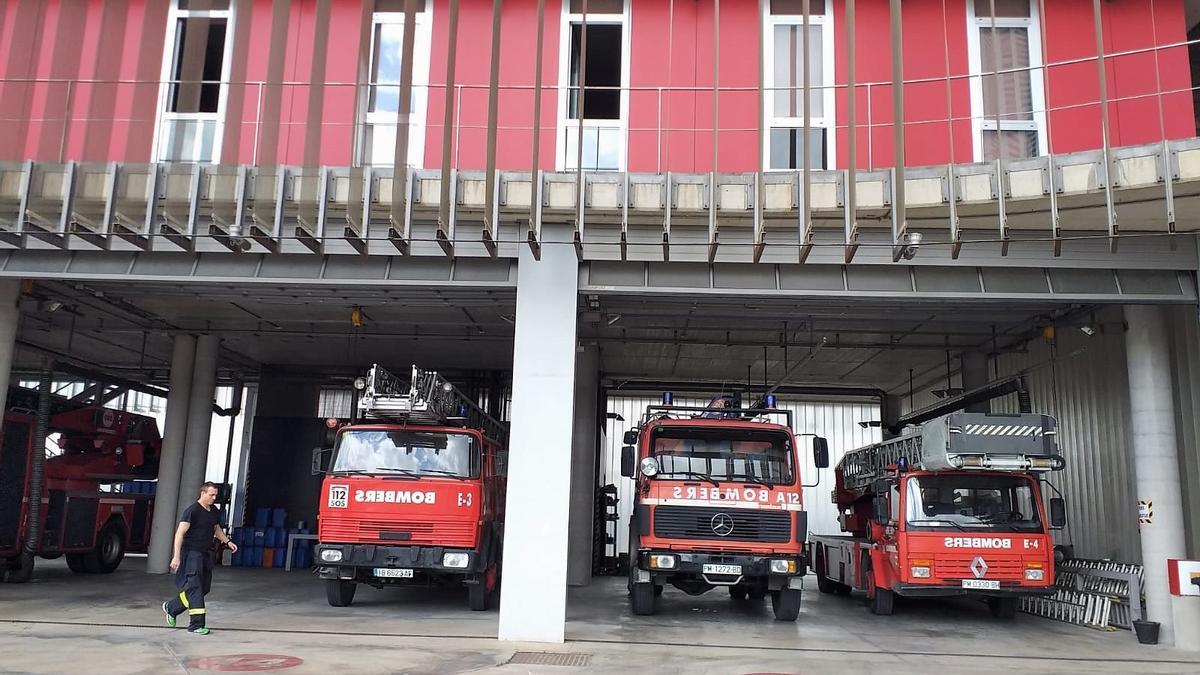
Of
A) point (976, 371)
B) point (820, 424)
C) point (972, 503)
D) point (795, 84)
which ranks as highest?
point (795, 84)

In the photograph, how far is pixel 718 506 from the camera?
448 inches

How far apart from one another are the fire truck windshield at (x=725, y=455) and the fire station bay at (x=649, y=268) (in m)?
0.04

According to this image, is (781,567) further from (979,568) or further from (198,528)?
(198,528)

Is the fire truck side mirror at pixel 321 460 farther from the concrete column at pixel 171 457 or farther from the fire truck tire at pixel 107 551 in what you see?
the fire truck tire at pixel 107 551

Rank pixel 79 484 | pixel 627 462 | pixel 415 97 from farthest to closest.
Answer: pixel 79 484
pixel 415 97
pixel 627 462

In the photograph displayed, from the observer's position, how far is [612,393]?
75.3 feet

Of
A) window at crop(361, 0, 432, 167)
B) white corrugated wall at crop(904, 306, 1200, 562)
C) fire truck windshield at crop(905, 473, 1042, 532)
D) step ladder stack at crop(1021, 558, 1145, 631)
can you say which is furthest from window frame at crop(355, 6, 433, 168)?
step ladder stack at crop(1021, 558, 1145, 631)

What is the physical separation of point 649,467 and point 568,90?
521 cm

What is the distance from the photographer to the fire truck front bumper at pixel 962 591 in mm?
11672

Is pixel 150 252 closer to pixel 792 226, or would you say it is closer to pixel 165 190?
pixel 165 190

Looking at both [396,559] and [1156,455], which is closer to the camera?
[1156,455]

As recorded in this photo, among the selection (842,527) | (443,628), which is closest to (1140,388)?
(842,527)

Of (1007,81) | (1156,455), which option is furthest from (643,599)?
(1007,81)

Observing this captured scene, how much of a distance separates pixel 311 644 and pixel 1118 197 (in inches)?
391
